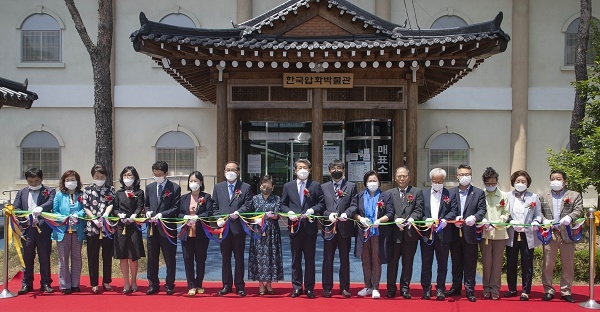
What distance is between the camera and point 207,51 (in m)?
11.4

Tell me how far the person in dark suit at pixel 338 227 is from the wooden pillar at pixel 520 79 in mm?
11569

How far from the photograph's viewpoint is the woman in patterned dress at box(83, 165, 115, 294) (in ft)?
25.8

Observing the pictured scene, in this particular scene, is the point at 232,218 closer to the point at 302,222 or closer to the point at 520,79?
the point at 302,222

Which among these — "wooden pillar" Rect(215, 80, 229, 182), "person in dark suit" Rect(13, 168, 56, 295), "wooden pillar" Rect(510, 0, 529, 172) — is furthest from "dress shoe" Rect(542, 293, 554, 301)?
"wooden pillar" Rect(510, 0, 529, 172)

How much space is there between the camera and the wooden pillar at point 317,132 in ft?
40.3

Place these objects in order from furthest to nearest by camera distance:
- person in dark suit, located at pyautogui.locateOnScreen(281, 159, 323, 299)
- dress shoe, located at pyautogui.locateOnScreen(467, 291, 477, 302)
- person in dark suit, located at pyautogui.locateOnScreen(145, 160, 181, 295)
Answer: person in dark suit, located at pyautogui.locateOnScreen(145, 160, 181, 295)
person in dark suit, located at pyautogui.locateOnScreen(281, 159, 323, 299)
dress shoe, located at pyautogui.locateOnScreen(467, 291, 477, 302)

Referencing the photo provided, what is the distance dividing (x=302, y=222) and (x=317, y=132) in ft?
15.5

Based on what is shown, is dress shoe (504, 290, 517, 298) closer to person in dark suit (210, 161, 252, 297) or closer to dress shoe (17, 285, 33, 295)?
person in dark suit (210, 161, 252, 297)

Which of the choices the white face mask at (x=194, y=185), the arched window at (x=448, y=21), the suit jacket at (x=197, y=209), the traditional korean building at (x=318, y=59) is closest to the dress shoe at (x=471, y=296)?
the suit jacket at (x=197, y=209)

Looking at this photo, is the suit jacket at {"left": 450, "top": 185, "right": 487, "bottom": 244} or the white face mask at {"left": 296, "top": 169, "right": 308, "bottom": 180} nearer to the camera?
the suit jacket at {"left": 450, "top": 185, "right": 487, "bottom": 244}

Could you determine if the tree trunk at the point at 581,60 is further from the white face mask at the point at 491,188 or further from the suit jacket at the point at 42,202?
the suit jacket at the point at 42,202

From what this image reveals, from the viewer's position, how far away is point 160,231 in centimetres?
780

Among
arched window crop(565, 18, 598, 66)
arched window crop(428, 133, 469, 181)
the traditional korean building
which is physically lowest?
arched window crop(428, 133, 469, 181)

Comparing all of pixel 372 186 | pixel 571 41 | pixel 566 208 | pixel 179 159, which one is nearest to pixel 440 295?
pixel 372 186
